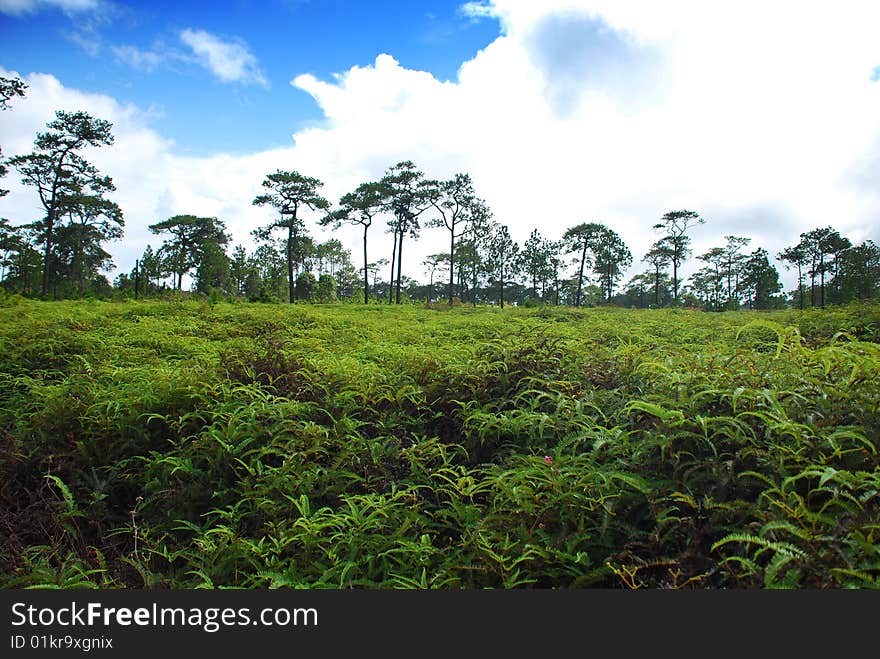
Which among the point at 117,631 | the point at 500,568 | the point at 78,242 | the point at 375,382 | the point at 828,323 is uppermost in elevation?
the point at 78,242

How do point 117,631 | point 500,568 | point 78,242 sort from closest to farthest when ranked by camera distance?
point 117,631 < point 500,568 < point 78,242

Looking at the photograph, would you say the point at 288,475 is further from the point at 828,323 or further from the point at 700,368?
the point at 828,323

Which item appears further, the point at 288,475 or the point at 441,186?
the point at 441,186

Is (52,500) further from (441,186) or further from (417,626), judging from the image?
(441,186)

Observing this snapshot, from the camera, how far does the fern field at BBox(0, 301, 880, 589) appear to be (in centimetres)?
194

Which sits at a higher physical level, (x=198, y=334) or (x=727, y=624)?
(x=198, y=334)

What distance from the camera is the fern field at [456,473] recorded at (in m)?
1.94

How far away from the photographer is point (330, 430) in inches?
127

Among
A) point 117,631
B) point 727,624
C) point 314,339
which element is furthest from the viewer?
point 314,339

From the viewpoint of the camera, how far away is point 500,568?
6.56 feet

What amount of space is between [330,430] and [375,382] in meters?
0.87

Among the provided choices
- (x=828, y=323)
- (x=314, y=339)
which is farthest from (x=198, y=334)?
(x=828, y=323)

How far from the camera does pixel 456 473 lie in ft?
8.82

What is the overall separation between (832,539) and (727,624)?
0.49m
